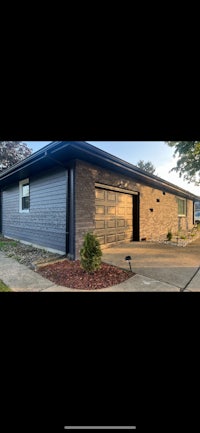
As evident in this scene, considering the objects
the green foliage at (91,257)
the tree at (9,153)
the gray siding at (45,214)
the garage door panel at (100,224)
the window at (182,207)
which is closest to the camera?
the green foliage at (91,257)

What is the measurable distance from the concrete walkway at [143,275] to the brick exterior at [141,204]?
1230 mm

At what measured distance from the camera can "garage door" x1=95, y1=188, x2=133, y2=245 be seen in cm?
577

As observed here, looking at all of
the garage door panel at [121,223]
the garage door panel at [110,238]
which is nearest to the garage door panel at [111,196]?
the garage door panel at [121,223]

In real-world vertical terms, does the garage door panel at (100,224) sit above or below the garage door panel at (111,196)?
below

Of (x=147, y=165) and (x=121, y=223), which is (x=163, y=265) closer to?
(x=121, y=223)

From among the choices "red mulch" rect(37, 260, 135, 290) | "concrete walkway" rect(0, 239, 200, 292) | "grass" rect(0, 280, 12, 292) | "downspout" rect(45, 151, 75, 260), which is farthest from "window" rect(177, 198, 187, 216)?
"grass" rect(0, 280, 12, 292)

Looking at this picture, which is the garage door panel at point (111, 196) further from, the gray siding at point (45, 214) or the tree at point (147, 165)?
the tree at point (147, 165)

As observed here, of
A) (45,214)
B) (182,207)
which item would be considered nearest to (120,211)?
(45,214)

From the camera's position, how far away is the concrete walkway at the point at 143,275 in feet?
10.2
